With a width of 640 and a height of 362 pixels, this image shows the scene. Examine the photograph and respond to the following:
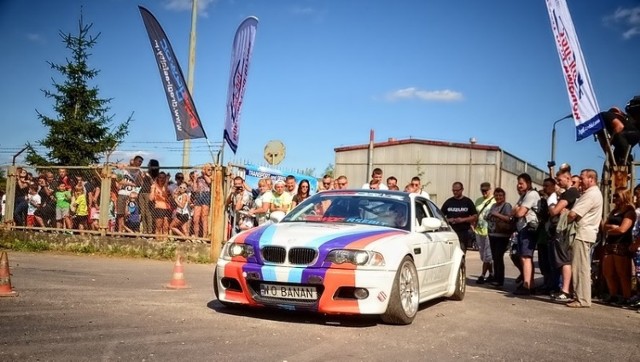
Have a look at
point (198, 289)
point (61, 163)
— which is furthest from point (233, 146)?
point (61, 163)

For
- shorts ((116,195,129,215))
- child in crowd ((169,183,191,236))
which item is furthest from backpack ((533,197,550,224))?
shorts ((116,195,129,215))

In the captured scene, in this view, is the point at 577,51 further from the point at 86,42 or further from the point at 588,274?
the point at 86,42

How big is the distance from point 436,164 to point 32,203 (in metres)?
22.5

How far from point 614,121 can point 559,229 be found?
253 cm

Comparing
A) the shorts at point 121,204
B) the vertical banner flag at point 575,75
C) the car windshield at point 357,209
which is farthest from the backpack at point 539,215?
the shorts at point 121,204

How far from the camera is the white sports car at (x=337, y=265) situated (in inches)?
251

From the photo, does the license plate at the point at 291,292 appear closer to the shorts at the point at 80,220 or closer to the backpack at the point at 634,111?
the backpack at the point at 634,111

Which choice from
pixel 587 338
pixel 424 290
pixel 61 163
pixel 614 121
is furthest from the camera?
pixel 61 163

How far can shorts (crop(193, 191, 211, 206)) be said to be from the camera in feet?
46.2

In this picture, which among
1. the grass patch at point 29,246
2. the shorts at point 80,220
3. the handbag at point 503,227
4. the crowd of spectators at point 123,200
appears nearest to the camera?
the handbag at point 503,227

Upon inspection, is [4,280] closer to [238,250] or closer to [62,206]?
[238,250]

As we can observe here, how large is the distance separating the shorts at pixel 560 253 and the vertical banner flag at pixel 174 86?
8344 millimetres

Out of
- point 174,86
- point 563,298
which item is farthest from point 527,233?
point 174,86

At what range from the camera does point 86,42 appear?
25.5 metres
